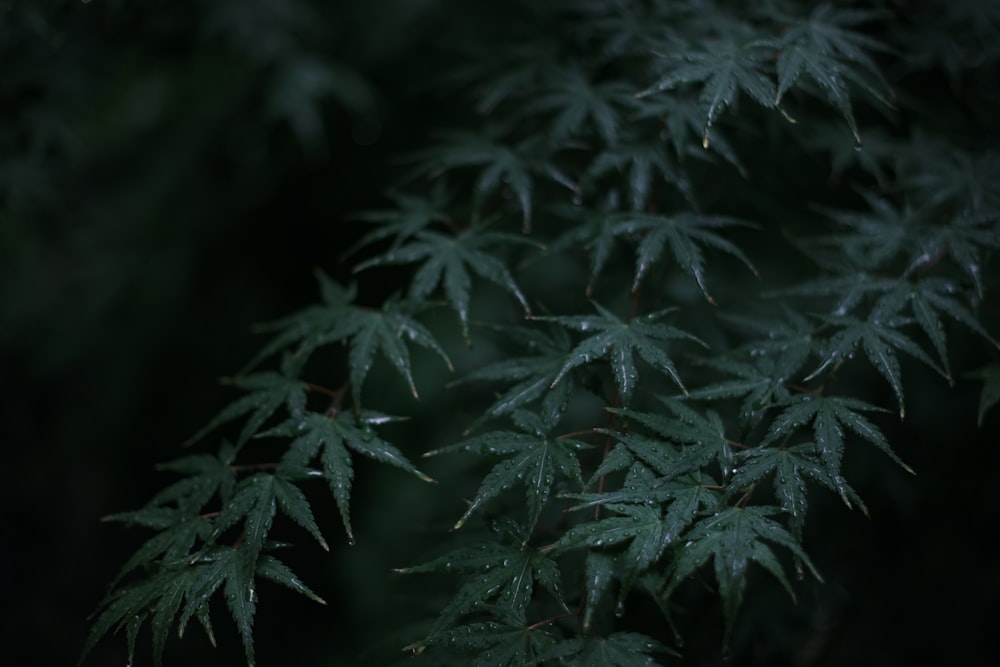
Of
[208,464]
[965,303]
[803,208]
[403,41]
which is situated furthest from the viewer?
[403,41]

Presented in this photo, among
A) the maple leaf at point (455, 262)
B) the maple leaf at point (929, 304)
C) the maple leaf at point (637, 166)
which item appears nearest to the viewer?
the maple leaf at point (929, 304)

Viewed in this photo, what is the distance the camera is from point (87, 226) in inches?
121

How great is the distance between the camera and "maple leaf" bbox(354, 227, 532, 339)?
1.41m

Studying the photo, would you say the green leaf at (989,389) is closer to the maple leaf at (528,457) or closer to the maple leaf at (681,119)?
the maple leaf at (681,119)

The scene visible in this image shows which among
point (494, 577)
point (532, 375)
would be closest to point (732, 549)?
point (494, 577)

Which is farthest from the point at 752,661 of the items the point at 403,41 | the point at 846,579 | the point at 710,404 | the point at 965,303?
the point at 403,41

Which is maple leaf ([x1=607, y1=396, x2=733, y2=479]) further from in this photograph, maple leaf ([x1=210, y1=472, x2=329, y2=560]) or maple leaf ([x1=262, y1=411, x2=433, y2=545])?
maple leaf ([x1=210, y1=472, x2=329, y2=560])

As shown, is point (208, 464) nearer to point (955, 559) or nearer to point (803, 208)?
point (803, 208)

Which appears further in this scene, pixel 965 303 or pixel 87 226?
pixel 87 226

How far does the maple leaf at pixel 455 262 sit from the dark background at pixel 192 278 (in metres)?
0.93

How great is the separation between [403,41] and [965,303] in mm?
2091

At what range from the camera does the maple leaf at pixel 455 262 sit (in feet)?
4.62

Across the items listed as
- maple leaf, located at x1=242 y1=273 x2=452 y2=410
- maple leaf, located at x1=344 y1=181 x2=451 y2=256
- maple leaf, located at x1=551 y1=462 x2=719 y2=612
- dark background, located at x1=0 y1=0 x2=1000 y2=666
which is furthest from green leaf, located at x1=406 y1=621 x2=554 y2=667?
dark background, located at x1=0 y1=0 x2=1000 y2=666

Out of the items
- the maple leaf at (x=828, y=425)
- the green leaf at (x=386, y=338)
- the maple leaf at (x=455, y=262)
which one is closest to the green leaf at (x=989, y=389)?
the maple leaf at (x=828, y=425)
